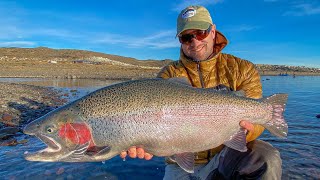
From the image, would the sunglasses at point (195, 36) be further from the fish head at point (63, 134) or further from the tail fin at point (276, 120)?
the fish head at point (63, 134)

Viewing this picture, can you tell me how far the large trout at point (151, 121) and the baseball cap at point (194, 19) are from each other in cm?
96

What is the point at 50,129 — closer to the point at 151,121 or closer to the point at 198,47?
the point at 151,121

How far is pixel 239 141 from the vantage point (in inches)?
146

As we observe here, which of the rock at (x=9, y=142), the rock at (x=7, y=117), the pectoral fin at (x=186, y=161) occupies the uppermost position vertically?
the pectoral fin at (x=186, y=161)

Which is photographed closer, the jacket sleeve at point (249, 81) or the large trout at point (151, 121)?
the large trout at point (151, 121)

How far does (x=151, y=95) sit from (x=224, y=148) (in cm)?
163

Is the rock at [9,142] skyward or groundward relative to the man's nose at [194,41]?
groundward

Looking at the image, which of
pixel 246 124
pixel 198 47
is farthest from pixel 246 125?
pixel 198 47

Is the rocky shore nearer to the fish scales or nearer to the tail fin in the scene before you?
the fish scales

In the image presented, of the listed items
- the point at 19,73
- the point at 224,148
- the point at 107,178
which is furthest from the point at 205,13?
the point at 19,73

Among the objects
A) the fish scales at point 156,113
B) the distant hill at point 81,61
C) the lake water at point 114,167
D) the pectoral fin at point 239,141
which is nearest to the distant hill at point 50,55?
the distant hill at point 81,61

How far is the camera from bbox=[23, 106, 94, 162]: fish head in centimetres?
333

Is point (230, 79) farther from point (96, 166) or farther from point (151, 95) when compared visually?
point (96, 166)

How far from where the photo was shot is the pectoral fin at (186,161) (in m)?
3.67
